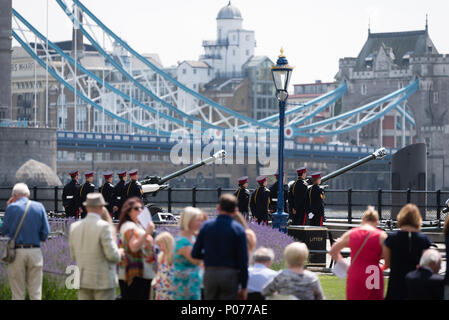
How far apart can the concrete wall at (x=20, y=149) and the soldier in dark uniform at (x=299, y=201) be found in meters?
24.3

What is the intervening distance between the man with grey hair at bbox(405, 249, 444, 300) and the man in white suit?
2.38 meters

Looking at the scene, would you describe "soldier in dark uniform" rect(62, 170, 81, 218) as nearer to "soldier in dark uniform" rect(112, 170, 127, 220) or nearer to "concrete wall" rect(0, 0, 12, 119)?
"soldier in dark uniform" rect(112, 170, 127, 220)

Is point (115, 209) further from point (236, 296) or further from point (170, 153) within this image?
point (170, 153)

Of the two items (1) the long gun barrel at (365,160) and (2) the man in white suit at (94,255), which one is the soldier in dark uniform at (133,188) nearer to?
(1) the long gun barrel at (365,160)

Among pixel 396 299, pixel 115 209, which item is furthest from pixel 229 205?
pixel 115 209

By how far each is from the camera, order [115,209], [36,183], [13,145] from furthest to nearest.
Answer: [13,145], [36,183], [115,209]

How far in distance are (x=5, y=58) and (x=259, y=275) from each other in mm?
→ 34417

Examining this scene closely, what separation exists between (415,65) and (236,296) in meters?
101

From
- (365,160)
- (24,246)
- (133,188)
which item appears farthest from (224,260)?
(365,160)

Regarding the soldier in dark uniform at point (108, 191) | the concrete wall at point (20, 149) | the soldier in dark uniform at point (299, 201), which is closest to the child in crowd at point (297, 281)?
the soldier in dark uniform at point (299, 201)

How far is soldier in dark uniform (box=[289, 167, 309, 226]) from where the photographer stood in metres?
16.8

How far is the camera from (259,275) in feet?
27.8

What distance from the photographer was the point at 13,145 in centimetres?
4066

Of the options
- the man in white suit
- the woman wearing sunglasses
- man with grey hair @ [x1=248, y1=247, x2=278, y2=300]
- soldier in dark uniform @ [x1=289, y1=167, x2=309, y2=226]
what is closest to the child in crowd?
man with grey hair @ [x1=248, y1=247, x2=278, y2=300]
